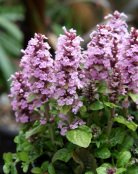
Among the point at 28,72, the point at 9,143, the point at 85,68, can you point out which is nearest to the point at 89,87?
the point at 85,68

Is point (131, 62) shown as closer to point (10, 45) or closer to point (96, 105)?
point (96, 105)

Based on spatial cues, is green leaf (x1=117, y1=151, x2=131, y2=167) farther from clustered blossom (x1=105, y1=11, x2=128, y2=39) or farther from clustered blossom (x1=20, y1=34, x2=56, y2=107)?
clustered blossom (x1=105, y1=11, x2=128, y2=39)

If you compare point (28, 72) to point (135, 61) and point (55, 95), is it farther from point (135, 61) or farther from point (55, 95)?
point (135, 61)

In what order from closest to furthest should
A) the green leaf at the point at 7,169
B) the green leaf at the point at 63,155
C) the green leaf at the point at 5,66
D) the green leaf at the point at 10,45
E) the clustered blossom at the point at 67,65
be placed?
the clustered blossom at the point at 67,65, the green leaf at the point at 63,155, the green leaf at the point at 7,169, the green leaf at the point at 5,66, the green leaf at the point at 10,45

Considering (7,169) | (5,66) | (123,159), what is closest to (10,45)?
(5,66)

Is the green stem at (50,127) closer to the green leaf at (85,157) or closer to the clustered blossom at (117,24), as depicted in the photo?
the green leaf at (85,157)

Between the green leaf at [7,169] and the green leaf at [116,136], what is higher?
the green leaf at [116,136]

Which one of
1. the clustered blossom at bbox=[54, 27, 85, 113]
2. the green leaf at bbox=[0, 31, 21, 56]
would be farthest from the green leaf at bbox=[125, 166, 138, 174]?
Result: the green leaf at bbox=[0, 31, 21, 56]

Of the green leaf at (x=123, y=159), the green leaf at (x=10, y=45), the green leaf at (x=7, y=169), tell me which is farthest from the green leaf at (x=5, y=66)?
the green leaf at (x=123, y=159)
